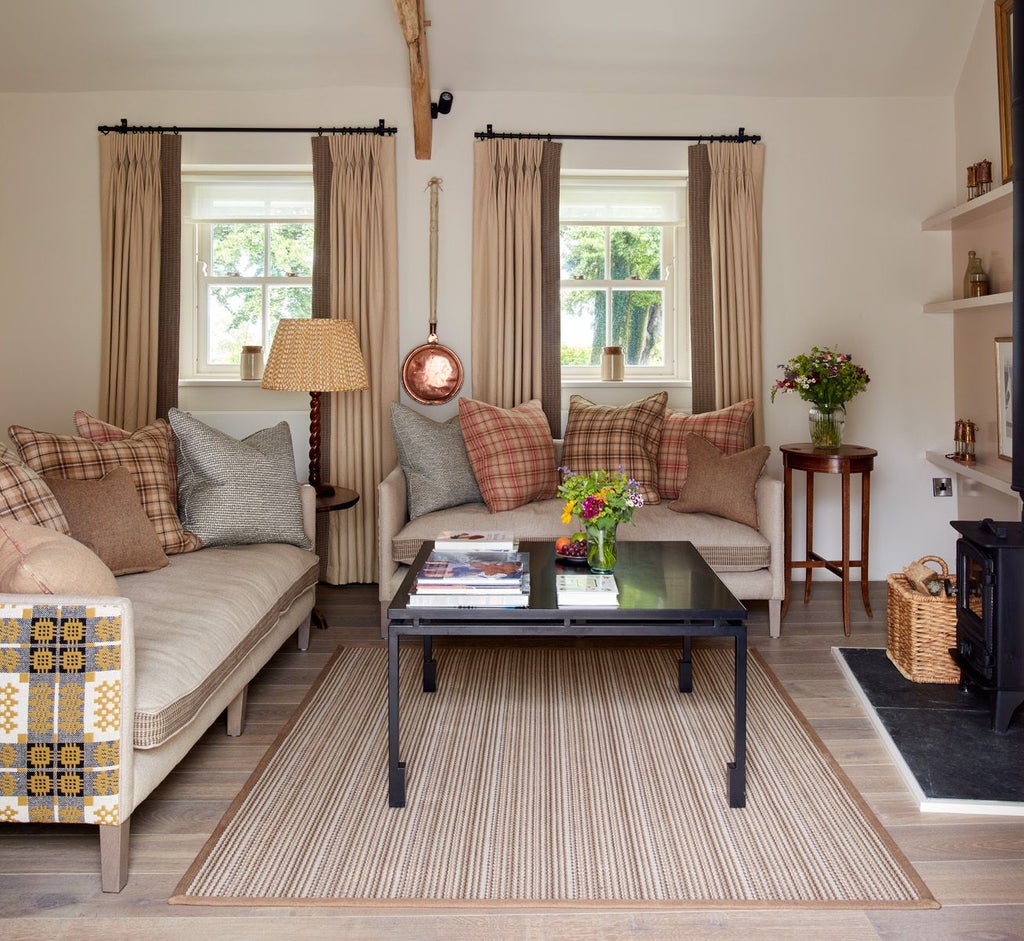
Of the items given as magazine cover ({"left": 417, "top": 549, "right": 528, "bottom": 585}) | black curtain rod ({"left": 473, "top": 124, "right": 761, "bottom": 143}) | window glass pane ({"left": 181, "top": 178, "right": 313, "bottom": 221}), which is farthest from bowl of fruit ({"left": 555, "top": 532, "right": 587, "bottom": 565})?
window glass pane ({"left": 181, "top": 178, "right": 313, "bottom": 221})

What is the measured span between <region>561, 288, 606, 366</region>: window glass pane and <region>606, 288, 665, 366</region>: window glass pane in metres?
0.06

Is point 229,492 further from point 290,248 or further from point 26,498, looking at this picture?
point 290,248

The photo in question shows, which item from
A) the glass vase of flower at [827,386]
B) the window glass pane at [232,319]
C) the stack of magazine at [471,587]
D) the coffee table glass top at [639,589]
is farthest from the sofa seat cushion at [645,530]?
the window glass pane at [232,319]

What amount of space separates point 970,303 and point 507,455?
90.9 inches

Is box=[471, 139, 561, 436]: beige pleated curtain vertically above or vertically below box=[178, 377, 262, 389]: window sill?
above

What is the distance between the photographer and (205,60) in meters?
4.65

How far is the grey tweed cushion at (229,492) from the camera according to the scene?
11.7ft

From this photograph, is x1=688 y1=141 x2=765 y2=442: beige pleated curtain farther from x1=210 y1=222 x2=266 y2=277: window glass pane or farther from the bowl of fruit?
x1=210 y1=222 x2=266 y2=277: window glass pane

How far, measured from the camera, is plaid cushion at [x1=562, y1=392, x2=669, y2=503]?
4441 millimetres

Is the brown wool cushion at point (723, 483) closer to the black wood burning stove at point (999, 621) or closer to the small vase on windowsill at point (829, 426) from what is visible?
the small vase on windowsill at point (829, 426)

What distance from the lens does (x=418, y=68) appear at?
436 cm

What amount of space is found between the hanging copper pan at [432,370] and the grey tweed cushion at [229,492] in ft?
4.43

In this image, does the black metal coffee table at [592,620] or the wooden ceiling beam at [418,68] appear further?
the wooden ceiling beam at [418,68]

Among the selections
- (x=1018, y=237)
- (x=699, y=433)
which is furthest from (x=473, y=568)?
(x=1018, y=237)
